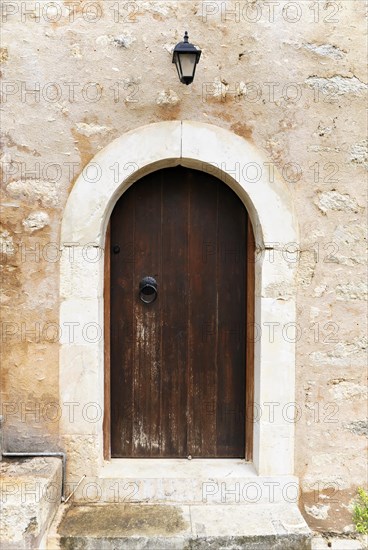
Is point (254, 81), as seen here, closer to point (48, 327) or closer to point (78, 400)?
point (48, 327)

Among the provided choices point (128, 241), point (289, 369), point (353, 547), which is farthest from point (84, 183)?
point (353, 547)

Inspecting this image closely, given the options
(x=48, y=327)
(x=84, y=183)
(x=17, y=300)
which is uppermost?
(x=84, y=183)

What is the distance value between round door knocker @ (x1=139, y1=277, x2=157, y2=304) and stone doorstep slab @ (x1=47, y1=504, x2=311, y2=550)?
4.20ft

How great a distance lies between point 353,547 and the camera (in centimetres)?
267

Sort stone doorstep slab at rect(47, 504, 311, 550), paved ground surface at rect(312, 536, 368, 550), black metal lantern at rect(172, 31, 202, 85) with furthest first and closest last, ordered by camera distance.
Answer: paved ground surface at rect(312, 536, 368, 550)
black metal lantern at rect(172, 31, 202, 85)
stone doorstep slab at rect(47, 504, 311, 550)

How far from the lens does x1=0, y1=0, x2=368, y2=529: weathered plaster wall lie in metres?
2.74

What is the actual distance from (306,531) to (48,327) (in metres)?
1.91

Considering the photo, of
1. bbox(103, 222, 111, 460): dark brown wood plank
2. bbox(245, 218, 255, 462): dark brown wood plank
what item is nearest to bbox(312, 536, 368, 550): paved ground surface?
bbox(245, 218, 255, 462): dark brown wood plank

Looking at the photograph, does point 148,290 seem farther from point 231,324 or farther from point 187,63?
point 187,63

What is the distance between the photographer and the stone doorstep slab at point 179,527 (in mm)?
2365

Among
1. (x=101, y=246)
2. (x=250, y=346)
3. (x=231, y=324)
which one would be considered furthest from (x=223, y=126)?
(x=250, y=346)

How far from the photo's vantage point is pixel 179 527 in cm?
247

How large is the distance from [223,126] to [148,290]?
116 cm

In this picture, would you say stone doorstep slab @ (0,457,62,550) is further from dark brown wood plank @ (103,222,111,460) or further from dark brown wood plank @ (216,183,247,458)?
dark brown wood plank @ (216,183,247,458)
